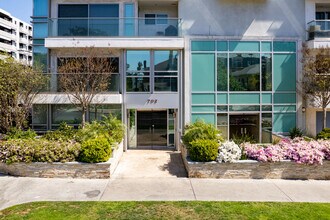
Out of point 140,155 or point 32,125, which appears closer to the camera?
point 140,155

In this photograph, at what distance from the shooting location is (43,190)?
9.48 meters

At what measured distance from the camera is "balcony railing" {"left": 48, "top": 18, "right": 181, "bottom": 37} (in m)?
16.2

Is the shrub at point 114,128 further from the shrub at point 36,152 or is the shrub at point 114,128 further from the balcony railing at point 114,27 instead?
the balcony railing at point 114,27

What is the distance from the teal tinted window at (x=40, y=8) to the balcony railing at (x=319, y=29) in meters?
16.4

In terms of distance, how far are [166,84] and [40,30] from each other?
8.42 meters

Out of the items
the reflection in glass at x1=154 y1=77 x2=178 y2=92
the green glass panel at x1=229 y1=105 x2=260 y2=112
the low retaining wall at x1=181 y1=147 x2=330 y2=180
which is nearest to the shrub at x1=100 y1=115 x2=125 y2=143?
the reflection in glass at x1=154 y1=77 x2=178 y2=92

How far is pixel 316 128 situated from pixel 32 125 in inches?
707

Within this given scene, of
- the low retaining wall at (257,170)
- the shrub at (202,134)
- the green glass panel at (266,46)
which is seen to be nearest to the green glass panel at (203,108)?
the shrub at (202,134)

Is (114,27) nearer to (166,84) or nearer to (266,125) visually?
(166,84)

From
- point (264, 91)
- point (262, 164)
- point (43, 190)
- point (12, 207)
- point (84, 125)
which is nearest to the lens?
point (12, 207)

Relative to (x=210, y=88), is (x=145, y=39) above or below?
above

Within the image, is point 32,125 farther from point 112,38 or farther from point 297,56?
point 297,56

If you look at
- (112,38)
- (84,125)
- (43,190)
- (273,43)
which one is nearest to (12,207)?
(43,190)

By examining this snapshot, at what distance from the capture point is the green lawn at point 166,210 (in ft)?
23.9
